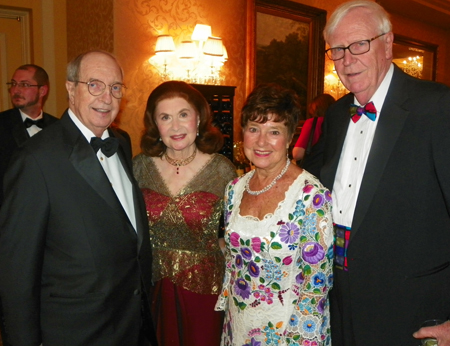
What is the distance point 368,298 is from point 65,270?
1317 mm

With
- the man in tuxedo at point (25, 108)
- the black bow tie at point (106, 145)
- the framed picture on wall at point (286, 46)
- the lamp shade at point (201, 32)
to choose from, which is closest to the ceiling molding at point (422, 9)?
the framed picture on wall at point (286, 46)

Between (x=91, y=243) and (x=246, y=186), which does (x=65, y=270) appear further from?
(x=246, y=186)

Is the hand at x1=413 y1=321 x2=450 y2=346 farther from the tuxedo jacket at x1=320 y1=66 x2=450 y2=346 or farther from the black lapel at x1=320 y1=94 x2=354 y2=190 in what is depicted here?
the black lapel at x1=320 y1=94 x2=354 y2=190

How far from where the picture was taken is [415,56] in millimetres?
10312

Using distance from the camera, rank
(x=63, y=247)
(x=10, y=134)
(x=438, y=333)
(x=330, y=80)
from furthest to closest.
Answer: (x=330, y=80)
(x=10, y=134)
(x=63, y=247)
(x=438, y=333)

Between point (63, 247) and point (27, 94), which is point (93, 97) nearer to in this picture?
point (63, 247)

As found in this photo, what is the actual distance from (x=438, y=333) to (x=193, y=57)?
429 cm

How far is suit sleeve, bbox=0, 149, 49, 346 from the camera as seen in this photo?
5.24 ft

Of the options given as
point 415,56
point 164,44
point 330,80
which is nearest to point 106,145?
point 164,44

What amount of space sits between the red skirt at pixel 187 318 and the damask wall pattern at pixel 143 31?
2858 mm

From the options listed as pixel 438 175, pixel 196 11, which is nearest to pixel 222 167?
pixel 438 175

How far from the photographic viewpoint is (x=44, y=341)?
1723 mm

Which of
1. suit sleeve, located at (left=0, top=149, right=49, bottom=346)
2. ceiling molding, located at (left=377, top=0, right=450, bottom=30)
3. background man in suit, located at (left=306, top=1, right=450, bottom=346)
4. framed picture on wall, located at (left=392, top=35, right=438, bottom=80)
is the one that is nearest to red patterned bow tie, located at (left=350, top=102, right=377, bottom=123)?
background man in suit, located at (left=306, top=1, right=450, bottom=346)

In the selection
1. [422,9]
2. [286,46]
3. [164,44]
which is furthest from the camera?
[422,9]
